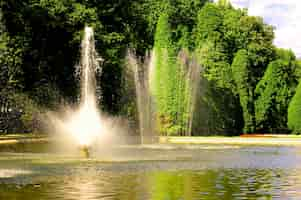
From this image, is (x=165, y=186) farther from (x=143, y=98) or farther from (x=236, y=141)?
(x=143, y=98)

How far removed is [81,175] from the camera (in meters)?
16.6

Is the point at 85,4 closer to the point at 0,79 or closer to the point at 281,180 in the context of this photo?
the point at 0,79

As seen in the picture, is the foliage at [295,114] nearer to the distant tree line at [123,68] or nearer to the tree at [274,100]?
the distant tree line at [123,68]

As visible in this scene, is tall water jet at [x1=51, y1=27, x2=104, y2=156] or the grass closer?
tall water jet at [x1=51, y1=27, x2=104, y2=156]

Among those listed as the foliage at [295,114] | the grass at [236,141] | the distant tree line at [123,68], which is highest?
the distant tree line at [123,68]

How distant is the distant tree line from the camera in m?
43.8

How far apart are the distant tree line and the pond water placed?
21706 millimetres

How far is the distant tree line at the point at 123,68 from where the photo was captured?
4381 centimetres

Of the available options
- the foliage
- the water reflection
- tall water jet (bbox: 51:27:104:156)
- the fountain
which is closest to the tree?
the foliage

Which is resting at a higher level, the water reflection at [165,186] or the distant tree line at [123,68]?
the distant tree line at [123,68]

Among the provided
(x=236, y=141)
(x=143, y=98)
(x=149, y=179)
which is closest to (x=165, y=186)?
(x=149, y=179)

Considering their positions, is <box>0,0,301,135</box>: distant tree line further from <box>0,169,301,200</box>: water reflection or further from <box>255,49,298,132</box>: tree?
<box>0,169,301,200</box>: water reflection

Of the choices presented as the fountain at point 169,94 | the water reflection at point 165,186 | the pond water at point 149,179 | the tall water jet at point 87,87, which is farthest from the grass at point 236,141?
the water reflection at point 165,186

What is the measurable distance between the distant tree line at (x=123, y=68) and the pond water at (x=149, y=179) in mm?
21706
